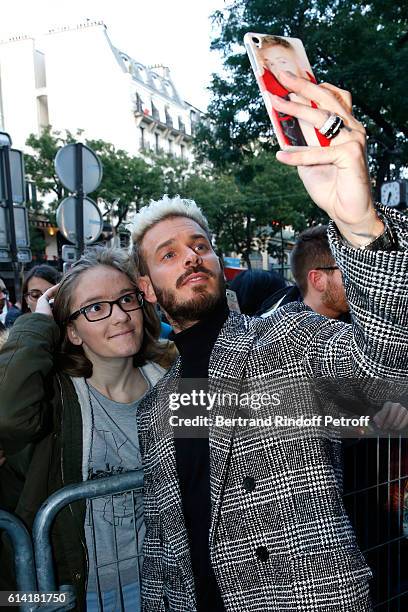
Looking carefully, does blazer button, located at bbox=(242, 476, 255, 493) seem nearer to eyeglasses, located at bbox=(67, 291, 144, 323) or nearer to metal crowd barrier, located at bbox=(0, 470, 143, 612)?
metal crowd barrier, located at bbox=(0, 470, 143, 612)

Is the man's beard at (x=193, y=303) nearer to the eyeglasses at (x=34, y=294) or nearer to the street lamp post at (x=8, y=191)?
the eyeglasses at (x=34, y=294)

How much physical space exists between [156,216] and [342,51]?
9.93 meters

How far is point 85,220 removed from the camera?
6.91m

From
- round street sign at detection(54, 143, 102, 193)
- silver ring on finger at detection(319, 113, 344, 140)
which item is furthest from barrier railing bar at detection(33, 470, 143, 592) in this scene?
round street sign at detection(54, 143, 102, 193)

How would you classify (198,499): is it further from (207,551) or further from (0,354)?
(0,354)

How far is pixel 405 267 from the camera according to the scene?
1272 mm

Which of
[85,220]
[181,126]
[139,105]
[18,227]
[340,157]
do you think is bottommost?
[340,157]

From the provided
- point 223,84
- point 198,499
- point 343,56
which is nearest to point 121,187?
point 223,84

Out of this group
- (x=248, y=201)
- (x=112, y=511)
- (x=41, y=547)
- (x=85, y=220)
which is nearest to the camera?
(x=41, y=547)

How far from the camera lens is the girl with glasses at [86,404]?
2061 millimetres

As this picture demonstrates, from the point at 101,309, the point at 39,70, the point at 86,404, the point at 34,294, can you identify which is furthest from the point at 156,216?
the point at 39,70

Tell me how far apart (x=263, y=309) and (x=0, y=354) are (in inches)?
80.1

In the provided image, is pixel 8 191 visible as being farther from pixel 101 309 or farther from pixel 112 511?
pixel 112 511

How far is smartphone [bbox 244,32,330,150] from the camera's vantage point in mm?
1251
